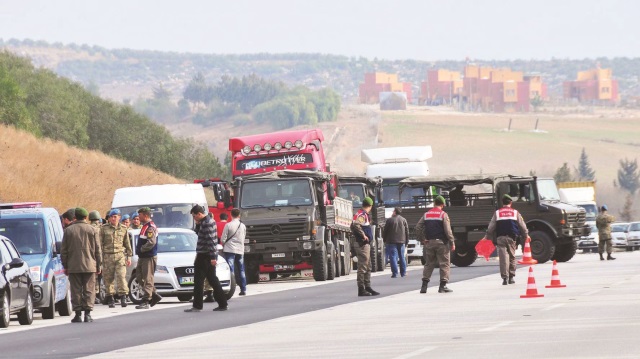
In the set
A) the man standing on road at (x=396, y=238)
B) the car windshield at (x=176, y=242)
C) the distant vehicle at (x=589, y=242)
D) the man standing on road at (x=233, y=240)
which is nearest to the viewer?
the man standing on road at (x=233, y=240)

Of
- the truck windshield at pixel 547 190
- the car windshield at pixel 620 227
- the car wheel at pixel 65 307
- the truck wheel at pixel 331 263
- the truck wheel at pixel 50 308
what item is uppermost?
the truck wheel at pixel 50 308

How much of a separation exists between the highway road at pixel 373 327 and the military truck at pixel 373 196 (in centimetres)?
1398

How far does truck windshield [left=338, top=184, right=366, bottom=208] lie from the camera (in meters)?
47.3

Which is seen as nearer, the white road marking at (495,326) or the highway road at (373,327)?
the highway road at (373,327)

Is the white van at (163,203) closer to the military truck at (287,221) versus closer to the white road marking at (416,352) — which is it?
the military truck at (287,221)

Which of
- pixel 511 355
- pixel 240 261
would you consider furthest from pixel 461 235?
pixel 511 355

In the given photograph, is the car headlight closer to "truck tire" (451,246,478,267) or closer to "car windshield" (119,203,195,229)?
"car windshield" (119,203,195,229)

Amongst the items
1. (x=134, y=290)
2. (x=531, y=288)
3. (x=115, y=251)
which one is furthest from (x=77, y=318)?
(x=531, y=288)

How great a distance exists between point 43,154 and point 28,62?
49768mm

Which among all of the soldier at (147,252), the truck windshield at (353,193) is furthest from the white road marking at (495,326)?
the truck windshield at (353,193)

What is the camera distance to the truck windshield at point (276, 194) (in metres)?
39.7

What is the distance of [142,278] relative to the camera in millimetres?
29141

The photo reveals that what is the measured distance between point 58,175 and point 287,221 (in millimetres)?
33528

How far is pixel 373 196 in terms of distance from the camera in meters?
48.4
